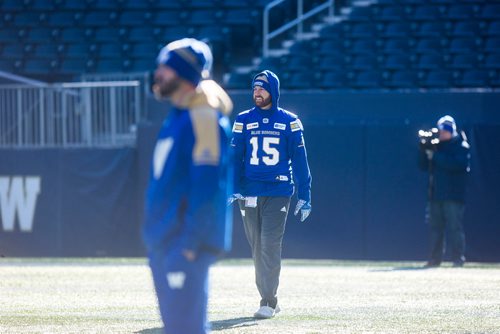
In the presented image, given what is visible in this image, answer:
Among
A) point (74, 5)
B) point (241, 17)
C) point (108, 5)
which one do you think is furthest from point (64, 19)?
point (241, 17)

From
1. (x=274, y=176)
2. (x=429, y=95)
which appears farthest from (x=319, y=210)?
(x=274, y=176)

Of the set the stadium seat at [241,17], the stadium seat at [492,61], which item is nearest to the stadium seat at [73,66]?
the stadium seat at [241,17]

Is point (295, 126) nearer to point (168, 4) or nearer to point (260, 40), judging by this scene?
point (260, 40)

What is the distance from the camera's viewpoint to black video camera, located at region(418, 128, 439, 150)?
19.1 m

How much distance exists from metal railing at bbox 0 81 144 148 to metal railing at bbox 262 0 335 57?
14.7 feet

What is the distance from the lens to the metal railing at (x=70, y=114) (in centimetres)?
2139

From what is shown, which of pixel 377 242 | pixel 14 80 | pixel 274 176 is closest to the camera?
pixel 274 176

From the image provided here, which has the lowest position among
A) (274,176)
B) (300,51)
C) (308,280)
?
(308,280)

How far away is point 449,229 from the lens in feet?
63.1

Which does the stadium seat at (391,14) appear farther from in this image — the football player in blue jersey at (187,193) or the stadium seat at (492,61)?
the football player in blue jersey at (187,193)

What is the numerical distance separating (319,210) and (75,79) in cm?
672

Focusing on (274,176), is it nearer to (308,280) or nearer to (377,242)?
(308,280)

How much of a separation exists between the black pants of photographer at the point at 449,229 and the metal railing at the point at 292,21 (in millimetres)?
7279

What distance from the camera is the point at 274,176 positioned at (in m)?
11.8
